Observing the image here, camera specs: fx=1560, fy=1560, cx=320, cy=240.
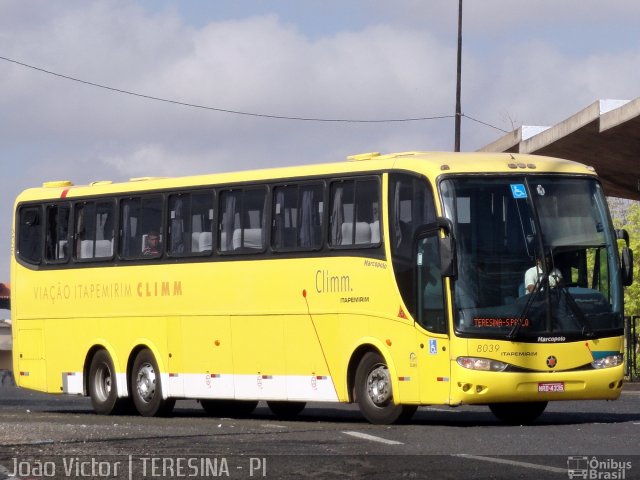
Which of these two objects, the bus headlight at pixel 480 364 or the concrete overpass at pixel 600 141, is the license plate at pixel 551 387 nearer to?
the bus headlight at pixel 480 364

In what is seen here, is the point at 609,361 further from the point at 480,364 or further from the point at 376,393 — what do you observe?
the point at 376,393

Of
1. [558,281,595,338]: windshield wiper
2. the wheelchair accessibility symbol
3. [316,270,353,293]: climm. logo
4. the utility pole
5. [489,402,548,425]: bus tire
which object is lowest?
[489,402,548,425]: bus tire

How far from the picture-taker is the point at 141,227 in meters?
23.0

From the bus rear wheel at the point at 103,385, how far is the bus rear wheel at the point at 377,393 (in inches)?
212

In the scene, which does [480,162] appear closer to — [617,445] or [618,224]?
[617,445]

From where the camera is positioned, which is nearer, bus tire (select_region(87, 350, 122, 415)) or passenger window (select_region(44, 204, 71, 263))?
bus tire (select_region(87, 350, 122, 415))

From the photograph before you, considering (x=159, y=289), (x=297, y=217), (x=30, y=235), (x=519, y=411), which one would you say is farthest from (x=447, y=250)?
(x=30, y=235)

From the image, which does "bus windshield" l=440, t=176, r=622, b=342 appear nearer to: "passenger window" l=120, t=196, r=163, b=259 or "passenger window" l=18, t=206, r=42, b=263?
"passenger window" l=120, t=196, r=163, b=259

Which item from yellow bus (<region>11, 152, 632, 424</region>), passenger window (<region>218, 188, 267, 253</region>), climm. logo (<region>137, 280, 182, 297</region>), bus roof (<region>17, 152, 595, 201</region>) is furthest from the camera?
climm. logo (<region>137, 280, 182, 297</region>)

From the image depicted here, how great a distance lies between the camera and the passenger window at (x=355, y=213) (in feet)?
63.1

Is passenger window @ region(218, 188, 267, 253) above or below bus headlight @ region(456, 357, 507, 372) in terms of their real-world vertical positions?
above

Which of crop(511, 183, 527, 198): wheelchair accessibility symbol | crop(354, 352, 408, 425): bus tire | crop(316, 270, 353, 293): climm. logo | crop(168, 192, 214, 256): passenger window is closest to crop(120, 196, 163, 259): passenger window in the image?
crop(168, 192, 214, 256): passenger window

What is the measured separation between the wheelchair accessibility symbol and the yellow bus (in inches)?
0.7

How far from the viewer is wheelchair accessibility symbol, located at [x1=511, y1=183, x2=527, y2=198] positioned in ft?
61.6
